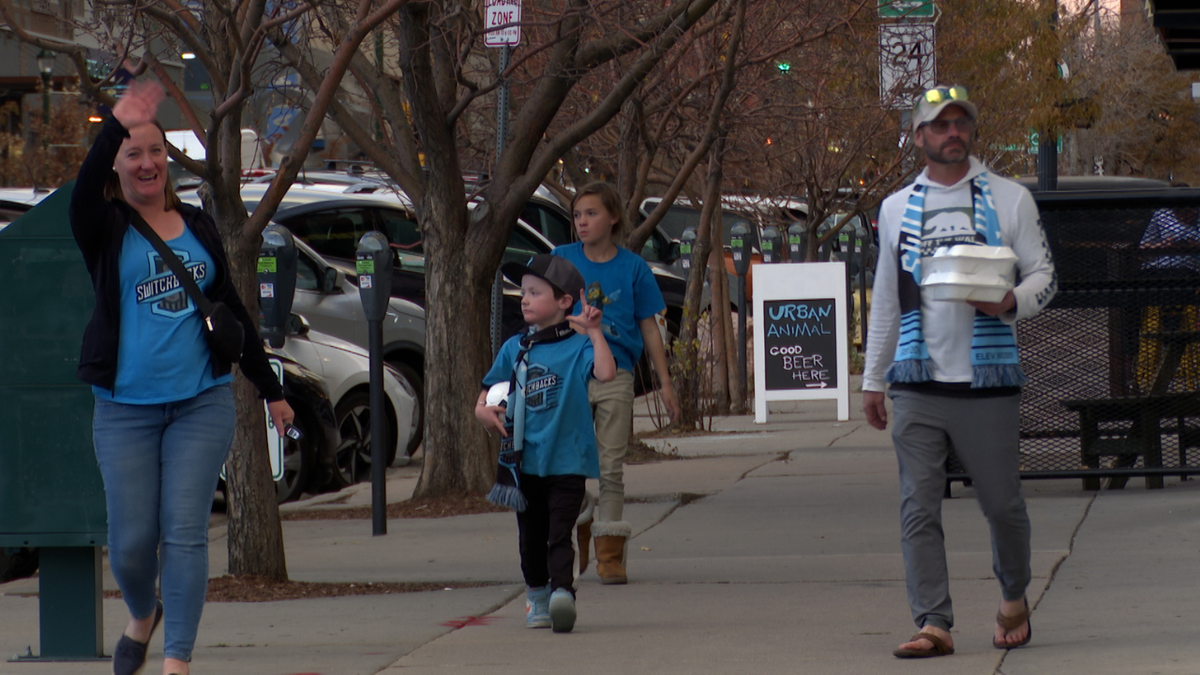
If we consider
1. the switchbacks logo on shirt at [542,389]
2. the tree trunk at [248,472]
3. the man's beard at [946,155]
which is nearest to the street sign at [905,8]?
the tree trunk at [248,472]

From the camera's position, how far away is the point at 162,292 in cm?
466

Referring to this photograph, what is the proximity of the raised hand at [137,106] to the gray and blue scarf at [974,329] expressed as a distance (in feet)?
7.62

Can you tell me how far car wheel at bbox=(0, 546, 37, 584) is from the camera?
25.1 feet

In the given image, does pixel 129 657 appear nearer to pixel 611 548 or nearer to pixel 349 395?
pixel 611 548

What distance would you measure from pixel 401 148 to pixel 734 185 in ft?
40.8

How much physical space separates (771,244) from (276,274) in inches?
366

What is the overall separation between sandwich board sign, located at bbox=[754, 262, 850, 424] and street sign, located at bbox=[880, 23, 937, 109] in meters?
1.78

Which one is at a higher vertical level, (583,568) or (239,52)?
(239,52)

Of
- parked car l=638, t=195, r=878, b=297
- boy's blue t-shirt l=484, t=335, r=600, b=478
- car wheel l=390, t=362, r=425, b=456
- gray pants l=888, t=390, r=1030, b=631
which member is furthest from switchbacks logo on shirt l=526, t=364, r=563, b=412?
parked car l=638, t=195, r=878, b=297

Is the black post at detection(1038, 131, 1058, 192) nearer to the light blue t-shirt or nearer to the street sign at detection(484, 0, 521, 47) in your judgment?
the street sign at detection(484, 0, 521, 47)

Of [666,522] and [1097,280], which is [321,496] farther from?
[1097,280]

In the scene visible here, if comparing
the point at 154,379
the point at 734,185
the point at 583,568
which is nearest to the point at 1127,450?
the point at 583,568

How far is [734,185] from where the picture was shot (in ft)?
71.3

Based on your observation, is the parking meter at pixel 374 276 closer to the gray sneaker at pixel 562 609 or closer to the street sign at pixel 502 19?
the street sign at pixel 502 19
